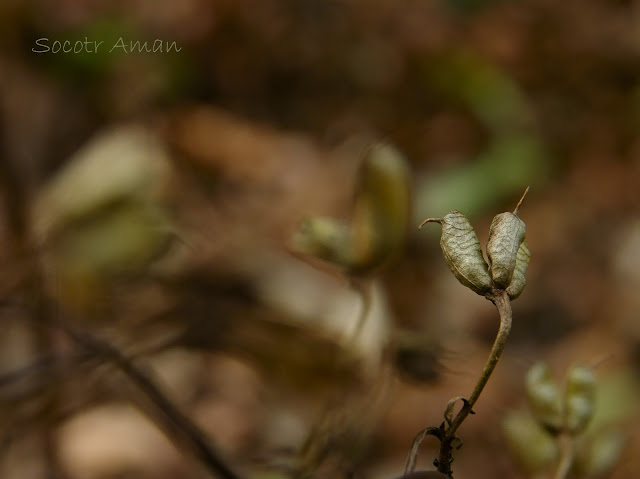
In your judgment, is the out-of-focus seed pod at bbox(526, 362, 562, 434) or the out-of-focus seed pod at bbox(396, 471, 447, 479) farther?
the out-of-focus seed pod at bbox(526, 362, 562, 434)

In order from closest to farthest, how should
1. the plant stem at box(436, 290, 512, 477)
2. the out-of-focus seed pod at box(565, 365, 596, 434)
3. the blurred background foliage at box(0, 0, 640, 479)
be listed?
the plant stem at box(436, 290, 512, 477), the out-of-focus seed pod at box(565, 365, 596, 434), the blurred background foliage at box(0, 0, 640, 479)

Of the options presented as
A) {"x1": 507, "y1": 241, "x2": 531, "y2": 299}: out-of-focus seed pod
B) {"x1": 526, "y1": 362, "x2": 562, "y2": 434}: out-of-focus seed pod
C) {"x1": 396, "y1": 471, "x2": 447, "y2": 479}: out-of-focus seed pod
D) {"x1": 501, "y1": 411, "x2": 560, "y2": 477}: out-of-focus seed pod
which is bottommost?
{"x1": 396, "y1": 471, "x2": 447, "y2": 479}: out-of-focus seed pod

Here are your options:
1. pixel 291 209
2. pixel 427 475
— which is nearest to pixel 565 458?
pixel 427 475

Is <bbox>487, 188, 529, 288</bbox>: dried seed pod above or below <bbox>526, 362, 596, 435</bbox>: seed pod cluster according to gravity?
above

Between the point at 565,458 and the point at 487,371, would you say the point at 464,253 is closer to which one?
the point at 487,371

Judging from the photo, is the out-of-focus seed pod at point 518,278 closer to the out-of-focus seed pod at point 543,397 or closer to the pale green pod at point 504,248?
the pale green pod at point 504,248

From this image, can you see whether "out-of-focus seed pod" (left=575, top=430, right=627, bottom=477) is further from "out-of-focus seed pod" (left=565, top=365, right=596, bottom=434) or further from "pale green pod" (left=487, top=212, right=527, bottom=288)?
"pale green pod" (left=487, top=212, right=527, bottom=288)

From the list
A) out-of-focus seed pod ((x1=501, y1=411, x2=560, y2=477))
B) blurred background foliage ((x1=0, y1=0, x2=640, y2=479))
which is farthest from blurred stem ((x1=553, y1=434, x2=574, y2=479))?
blurred background foliage ((x1=0, y1=0, x2=640, y2=479))

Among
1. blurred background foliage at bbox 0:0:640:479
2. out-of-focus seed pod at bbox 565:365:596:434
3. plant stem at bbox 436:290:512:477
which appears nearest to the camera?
plant stem at bbox 436:290:512:477

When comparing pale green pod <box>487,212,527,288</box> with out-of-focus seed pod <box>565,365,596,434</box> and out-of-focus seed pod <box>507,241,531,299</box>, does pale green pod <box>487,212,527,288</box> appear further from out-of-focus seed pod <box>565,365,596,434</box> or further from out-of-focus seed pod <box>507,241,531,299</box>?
out-of-focus seed pod <box>565,365,596,434</box>

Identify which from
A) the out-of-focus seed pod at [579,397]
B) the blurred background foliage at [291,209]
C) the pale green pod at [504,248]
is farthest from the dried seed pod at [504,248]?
the blurred background foliage at [291,209]
